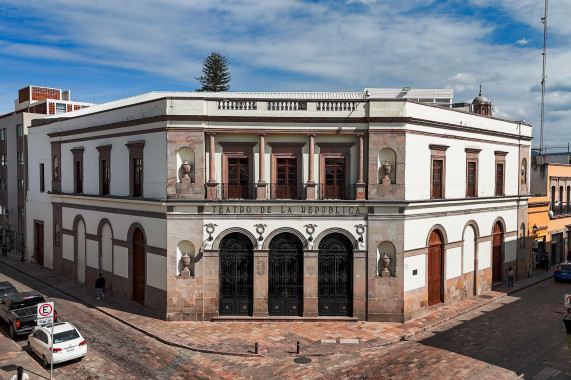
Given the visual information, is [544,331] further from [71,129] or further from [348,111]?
[71,129]

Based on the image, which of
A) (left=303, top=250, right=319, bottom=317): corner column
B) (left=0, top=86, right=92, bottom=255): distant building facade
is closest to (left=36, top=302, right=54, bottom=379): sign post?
(left=303, top=250, right=319, bottom=317): corner column

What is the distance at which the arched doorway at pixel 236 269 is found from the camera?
23719 millimetres

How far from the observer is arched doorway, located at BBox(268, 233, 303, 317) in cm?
2353

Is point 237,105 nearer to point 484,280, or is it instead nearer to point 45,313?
point 45,313

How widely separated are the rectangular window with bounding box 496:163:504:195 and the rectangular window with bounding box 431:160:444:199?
7.43m

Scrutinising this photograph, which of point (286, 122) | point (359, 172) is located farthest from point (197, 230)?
point (359, 172)

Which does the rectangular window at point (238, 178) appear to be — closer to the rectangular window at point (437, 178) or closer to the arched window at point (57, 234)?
the rectangular window at point (437, 178)

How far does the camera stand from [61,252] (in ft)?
113

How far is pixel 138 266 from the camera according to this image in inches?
1041

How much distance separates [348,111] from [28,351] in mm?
18552

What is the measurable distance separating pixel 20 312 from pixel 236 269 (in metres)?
10.4

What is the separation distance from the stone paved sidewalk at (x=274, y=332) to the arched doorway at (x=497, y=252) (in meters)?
5.71

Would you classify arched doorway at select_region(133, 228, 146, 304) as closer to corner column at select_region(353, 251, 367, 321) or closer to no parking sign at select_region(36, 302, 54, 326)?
no parking sign at select_region(36, 302, 54, 326)

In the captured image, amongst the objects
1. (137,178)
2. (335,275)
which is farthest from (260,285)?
(137,178)
